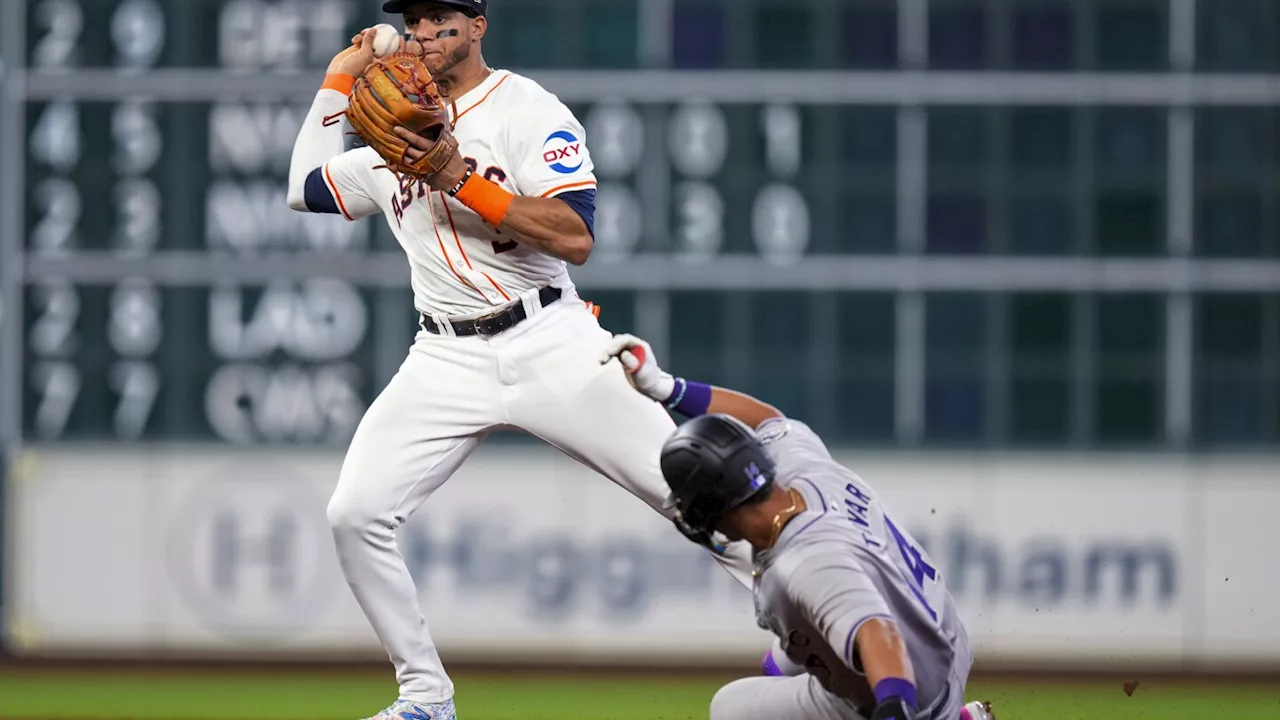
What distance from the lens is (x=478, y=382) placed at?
4.88 m

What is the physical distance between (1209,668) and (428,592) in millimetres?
4581

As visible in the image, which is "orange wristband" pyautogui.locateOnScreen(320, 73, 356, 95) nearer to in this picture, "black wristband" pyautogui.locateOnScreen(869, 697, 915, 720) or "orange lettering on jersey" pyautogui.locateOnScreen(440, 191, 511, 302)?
"orange lettering on jersey" pyautogui.locateOnScreen(440, 191, 511, 302)

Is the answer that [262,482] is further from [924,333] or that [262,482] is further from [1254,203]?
[1254,203]

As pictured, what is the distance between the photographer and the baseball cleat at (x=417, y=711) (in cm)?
467

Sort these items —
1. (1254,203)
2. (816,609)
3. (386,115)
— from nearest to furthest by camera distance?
1. (816,609)
2. (386,115)
3. (1254,203)

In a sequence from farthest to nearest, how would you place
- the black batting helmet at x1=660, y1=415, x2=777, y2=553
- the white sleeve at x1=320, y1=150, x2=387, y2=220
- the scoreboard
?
1. the scoreboard
2. the white sleeve at x1=320, y1=150, x2=387, y2=220
3. the black batting helmet at x1=660, y1=415, x2=777, y2=553

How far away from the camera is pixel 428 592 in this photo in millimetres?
10523

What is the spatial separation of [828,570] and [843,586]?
5cm

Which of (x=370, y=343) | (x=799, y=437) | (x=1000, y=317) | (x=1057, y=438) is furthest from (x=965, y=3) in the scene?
(x=799, y=437)

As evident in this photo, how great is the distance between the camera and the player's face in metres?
4.93

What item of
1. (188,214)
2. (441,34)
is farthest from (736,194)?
(441,34)

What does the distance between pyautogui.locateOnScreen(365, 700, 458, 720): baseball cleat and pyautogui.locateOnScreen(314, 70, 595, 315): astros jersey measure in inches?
41.3

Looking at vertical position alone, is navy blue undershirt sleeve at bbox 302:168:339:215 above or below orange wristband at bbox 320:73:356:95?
below

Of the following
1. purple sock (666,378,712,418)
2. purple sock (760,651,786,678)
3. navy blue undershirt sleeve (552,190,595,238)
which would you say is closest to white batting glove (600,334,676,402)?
purple sock (666,378,712,418)
